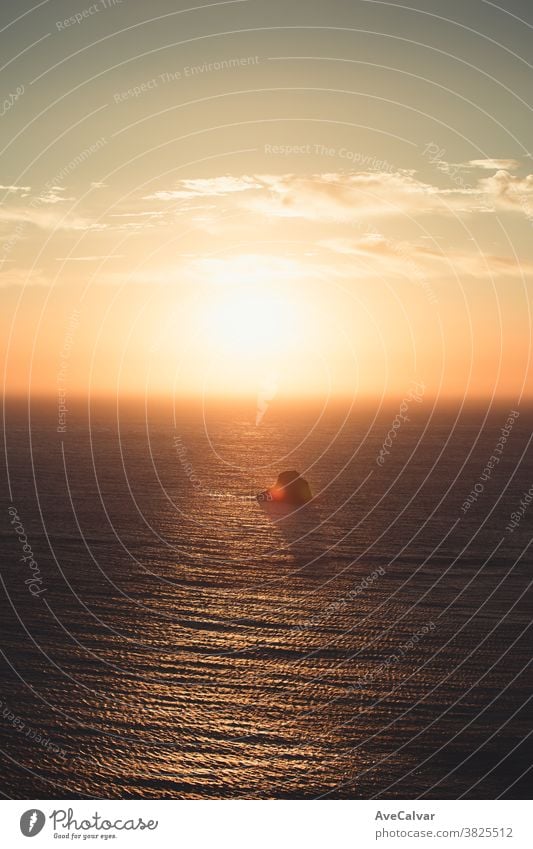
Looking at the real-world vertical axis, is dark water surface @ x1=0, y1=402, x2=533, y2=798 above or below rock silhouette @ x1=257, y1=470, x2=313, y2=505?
below

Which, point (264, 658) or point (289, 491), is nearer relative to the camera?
point (264, 658)

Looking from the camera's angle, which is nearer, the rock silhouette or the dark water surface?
the dark water surface

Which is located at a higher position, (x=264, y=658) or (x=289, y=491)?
(x=289, y=491)

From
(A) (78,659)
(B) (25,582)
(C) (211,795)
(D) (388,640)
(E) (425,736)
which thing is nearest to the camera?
(C) (211,795)
